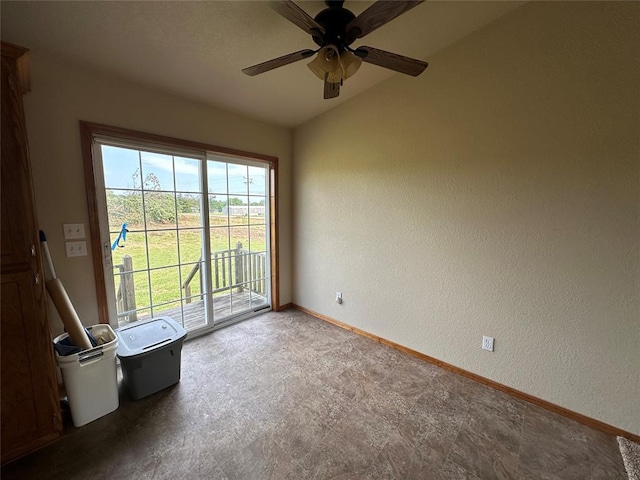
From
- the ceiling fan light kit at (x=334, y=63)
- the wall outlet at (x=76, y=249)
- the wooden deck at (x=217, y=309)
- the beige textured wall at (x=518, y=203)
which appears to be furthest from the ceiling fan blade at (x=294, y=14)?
the wooden deck at (x=217, y=309)

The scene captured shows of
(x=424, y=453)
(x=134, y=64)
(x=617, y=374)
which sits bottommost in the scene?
(x=424, y=453)

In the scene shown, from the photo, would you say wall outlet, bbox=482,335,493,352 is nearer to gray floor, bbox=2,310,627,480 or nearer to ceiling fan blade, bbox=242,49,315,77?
gray floor, bbox=2,310,627,480

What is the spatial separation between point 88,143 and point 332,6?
200 cm

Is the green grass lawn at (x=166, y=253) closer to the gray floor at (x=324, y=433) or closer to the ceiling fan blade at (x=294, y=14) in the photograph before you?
the gray floor at (x=324, y=433)

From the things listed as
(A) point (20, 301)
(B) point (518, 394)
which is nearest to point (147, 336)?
(A) point (20, 301)

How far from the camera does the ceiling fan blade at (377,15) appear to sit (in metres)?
1.17

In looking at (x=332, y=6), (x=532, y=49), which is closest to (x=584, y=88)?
(x=532, y=49)

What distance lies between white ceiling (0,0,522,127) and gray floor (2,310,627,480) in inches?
97.8

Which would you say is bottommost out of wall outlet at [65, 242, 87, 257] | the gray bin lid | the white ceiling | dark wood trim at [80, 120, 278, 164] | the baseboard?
the baseboard

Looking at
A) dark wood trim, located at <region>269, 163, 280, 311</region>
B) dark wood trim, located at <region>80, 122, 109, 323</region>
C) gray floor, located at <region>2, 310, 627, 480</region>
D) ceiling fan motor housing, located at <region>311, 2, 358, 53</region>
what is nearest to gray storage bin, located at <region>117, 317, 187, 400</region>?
gray floor, located at <region>2, 310, 627, 480</region>

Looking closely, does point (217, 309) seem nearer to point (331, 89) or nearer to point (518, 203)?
point (331, 89)

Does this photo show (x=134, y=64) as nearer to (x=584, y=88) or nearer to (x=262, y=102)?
(x=262, y=102)

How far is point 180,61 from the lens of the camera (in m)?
1.96

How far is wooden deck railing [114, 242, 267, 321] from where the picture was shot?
234 centimetres
